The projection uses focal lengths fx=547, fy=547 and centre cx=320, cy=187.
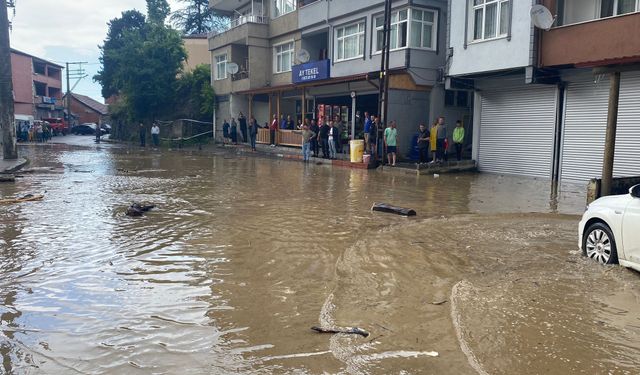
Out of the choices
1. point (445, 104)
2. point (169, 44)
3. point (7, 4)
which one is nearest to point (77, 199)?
point (7, 4)

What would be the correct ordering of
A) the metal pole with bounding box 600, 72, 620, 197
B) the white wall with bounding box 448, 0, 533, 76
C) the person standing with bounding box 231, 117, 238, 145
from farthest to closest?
the person standing with bounding box 231, 117, 238, 145
the white wall with bounding box 448, 0, 533, 76
the metal pole with bounding box 600, 72, 620, 197

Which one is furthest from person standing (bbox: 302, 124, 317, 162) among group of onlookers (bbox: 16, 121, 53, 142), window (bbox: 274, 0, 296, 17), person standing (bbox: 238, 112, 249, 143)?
group of onlookers (bbox: 16, 121, 53, 142)

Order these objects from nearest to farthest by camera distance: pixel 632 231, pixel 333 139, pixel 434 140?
pixel 632 231
pixel 434 140
pixel 333 139

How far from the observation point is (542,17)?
55.4ft

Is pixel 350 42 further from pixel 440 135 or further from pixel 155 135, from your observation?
pixel 155 135

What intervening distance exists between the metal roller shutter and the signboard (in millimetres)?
15111

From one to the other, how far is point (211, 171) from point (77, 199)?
7845mm

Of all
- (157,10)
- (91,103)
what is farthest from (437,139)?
(91,103)

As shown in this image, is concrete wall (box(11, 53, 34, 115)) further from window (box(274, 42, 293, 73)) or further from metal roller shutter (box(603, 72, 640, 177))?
metal roller shutter (box(603, 72, 640, 177))

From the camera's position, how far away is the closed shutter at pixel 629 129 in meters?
16.0

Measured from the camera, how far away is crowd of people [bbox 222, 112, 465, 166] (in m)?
21.3

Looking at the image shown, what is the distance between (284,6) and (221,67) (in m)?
8.65

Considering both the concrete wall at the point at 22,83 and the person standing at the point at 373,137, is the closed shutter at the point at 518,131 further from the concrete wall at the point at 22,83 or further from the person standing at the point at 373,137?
the concrete wall at the point at 22,83

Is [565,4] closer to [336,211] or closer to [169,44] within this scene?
[336,211]
